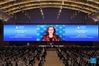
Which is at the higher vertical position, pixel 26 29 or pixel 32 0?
pixel 32 0

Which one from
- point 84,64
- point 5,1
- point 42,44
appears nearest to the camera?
point 84,64

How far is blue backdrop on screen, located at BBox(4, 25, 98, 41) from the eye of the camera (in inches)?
1896

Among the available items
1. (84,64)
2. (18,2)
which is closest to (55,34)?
(18,2)

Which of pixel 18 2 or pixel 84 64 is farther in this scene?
pixel 18 2

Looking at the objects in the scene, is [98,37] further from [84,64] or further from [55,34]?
[84,64]

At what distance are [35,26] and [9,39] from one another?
4345 millimetres

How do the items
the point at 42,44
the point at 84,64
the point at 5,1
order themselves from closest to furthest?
the point at 84,64 → the point at 5,1 → the point at 42,44

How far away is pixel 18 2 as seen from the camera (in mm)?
49281

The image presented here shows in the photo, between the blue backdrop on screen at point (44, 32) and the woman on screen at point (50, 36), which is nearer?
the blue backdrop on screen at point (44, 32)

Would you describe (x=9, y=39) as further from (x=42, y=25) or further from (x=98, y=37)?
(x=98, y=37)

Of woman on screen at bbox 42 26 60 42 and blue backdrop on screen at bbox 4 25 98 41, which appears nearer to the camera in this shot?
blue backdrop on screen at bbox 4 25 98 41

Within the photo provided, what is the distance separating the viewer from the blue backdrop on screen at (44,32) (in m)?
48.2

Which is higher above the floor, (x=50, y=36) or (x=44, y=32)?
(x=44, y=32)

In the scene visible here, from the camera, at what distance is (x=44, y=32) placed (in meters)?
48.8
